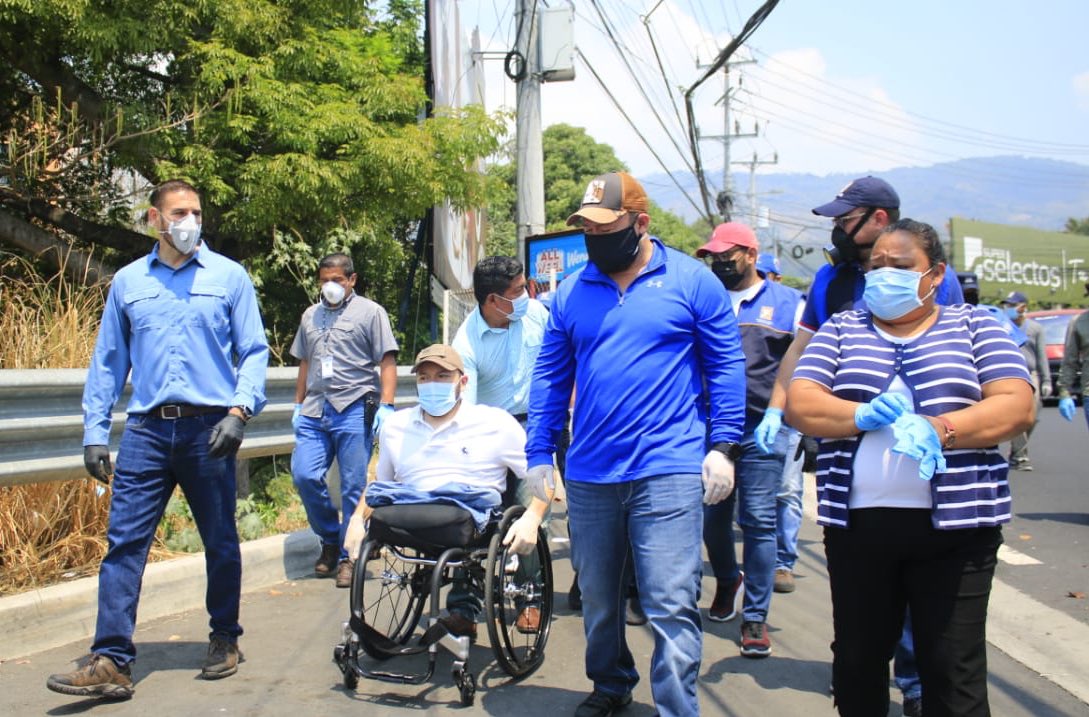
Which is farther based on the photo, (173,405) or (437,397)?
(437,397)

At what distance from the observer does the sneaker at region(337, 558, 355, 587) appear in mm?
6570

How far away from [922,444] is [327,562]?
15.2 feet

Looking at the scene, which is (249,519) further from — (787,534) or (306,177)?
(306,177)

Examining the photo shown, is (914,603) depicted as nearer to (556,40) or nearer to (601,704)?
(601,704)

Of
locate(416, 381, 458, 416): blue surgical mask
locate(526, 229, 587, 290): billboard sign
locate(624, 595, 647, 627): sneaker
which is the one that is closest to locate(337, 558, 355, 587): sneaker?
locate(624, 595, 647, 627): sneaker

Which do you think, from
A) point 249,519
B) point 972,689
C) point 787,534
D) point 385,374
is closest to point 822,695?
point 972,689

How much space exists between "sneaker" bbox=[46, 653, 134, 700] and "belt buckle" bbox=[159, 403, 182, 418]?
1.01 metres

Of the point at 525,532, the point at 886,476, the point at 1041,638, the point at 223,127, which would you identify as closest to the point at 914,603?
the point at 886,476

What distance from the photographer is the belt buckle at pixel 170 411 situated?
4.69m

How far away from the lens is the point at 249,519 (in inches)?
300

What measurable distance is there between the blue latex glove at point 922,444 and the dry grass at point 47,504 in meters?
4.41

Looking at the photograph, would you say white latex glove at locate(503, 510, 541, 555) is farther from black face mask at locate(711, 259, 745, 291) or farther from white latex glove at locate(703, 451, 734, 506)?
black face mask at locate(711, 259, 745, 291)

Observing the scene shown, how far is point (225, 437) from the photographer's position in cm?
465

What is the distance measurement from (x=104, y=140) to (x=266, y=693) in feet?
26.5
